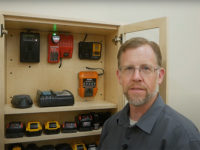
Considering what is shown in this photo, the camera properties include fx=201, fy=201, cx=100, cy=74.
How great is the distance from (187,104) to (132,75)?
162 cm

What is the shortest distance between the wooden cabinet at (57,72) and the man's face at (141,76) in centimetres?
40

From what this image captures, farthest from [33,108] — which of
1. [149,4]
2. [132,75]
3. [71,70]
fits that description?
[149,4]

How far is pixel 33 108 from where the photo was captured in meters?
1.41

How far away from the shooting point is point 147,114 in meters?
0.93

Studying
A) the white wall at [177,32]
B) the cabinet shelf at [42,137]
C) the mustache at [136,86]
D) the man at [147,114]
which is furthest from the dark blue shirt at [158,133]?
the white wall at [177,32]

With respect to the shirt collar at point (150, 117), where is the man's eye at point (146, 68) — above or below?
above

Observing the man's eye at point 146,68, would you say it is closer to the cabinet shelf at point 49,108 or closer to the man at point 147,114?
the man at point 147,114

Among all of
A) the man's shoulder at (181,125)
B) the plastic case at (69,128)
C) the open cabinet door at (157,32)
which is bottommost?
the plastic case at (69,128)

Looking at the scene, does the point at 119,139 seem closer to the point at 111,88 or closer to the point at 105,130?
the point at 105,130

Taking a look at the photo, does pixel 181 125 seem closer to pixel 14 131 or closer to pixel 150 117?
pixel 150 117

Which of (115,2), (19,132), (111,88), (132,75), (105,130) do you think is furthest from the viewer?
(115,2)

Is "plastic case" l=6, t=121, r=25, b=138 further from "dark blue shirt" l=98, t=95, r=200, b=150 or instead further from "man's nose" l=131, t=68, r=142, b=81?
"man's nose" l=131, t=68, r=142, b=81

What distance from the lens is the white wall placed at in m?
1.97

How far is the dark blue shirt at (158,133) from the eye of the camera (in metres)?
0.80
